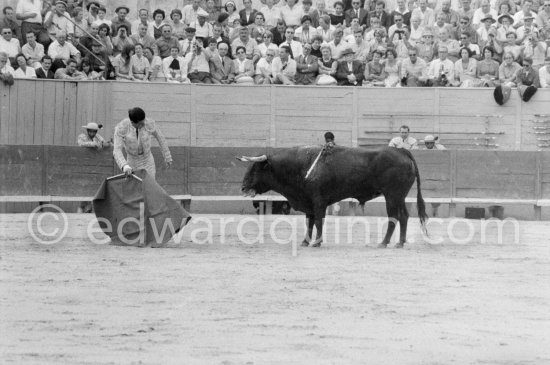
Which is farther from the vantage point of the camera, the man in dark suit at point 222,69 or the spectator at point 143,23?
the man in dark suit at point 222,69

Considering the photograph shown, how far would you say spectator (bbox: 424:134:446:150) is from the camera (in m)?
17.6

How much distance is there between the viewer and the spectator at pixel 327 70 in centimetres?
1789

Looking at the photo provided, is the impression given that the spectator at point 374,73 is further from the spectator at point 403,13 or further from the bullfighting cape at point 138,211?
the bullfighting cape at point 138,211

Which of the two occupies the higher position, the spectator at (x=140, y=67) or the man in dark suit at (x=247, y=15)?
the man in dark suit at (x=247, y=15)

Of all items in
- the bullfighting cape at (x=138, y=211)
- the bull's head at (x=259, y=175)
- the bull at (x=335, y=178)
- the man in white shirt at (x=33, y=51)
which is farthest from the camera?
the man in white shirt at (x=33, y=51)

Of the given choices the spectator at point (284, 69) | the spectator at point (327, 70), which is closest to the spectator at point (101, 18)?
the spectator at point (284, 69)

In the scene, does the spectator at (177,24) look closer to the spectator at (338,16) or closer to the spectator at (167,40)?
the spectator at (167,40)

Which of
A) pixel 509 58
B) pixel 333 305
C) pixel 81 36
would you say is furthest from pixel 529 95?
pixel 333 305

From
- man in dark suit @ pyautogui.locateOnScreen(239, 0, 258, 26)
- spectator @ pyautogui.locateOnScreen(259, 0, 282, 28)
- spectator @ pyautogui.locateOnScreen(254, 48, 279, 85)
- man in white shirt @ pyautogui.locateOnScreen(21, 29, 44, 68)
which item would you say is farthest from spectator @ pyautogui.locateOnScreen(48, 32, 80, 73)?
spectator @ pyautogui.locateOnScreen(259, 0, 282, 28)

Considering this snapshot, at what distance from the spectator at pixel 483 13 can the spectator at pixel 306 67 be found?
2508 mm

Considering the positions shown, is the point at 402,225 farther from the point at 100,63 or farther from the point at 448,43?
the point at 100,63

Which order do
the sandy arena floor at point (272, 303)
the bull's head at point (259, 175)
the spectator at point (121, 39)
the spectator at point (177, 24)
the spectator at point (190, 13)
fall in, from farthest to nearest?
the spectator at point (190, 13), the spectator at point (177, 24), the spectator at point (121, 39), the bull's head at point (259, 175), the sandy arena floor at point (272, 303)

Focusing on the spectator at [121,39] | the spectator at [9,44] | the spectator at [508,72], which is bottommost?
the spectator at [508,72]

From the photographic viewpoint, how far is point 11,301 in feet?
26.5
